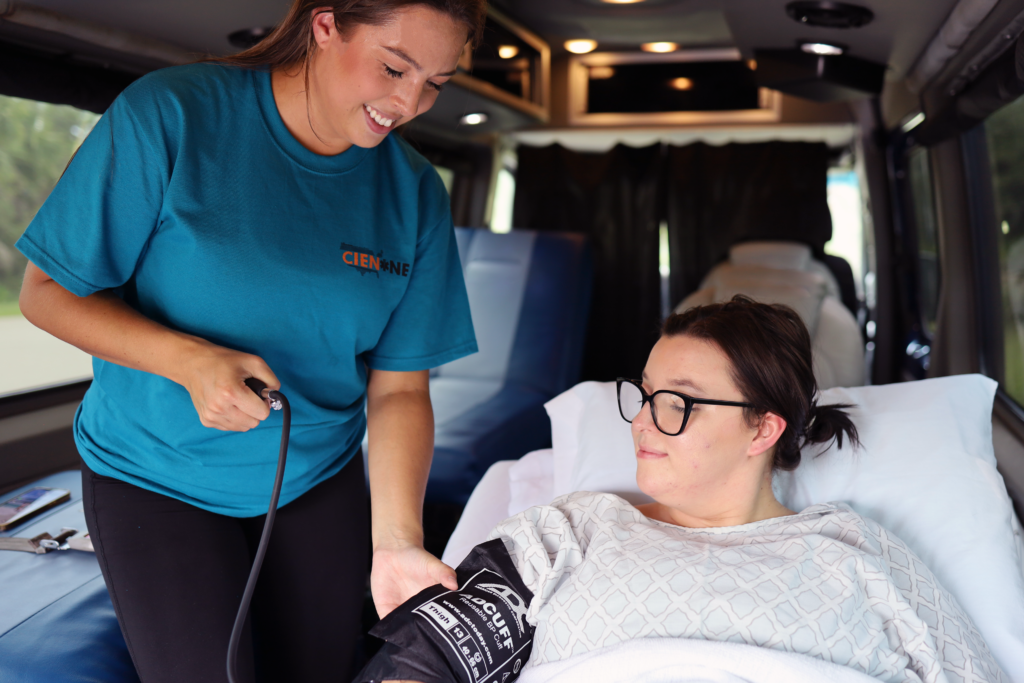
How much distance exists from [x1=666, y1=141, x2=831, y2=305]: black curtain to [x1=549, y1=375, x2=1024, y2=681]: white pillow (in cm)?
211

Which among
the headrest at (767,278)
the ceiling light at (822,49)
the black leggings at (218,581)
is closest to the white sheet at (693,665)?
the black leggings at (218,581)

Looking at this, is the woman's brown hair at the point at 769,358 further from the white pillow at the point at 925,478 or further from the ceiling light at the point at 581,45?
the ceiling light at the point at 581,45

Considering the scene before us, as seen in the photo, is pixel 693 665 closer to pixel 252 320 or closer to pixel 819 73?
pixel 252 320

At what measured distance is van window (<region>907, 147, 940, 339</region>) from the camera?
10.4 ft

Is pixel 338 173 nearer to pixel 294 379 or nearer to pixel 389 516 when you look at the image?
pixel 294 379

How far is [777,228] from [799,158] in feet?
1.18

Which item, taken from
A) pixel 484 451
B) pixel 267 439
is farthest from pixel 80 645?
pixel 484 451

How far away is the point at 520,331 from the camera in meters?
3.44

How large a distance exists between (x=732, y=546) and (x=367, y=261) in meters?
0.77

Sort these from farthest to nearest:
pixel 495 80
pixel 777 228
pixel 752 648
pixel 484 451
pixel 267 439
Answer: pixel 777 228, pixel 495 80, pixel 484 451, pixel 267 439, pixel 752 648

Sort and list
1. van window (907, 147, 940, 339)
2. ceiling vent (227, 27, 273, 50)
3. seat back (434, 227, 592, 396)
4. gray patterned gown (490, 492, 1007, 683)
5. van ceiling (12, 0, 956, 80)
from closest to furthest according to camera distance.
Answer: gray patterned gown (490, 492, 1007, 683), van ceiling (12, 0, 956, 80), ceiling vent (227, 27, 273, 50), van window (907, 147, 940, 339), seat back (434, 227, 592, 396)

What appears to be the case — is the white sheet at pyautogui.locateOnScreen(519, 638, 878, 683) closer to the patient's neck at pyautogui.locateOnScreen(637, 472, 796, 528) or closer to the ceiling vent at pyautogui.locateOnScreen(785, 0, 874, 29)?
the patient's neck at pyautogui.locateOnScreen(637, 472, 796, 528)

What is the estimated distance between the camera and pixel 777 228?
385cm

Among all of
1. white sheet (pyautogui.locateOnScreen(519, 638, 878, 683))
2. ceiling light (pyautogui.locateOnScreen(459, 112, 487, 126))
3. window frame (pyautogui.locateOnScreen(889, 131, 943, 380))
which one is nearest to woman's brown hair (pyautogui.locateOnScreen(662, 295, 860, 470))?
white sheet (pyautogui.locateOnScreen(519, 638, 878, 683))
